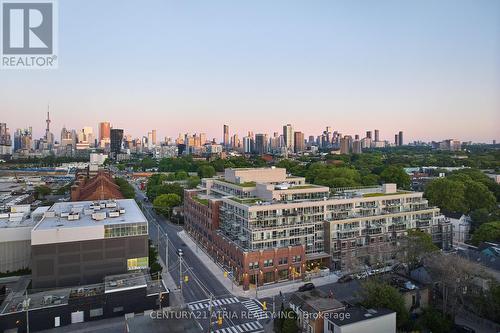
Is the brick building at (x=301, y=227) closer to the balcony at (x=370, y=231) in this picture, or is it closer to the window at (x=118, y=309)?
the balcony at (x=370, y=231)

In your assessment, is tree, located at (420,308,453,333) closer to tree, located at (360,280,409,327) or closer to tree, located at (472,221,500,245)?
tree, located at (360,280,409,327)

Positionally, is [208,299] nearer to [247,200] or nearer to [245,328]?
[245,328]

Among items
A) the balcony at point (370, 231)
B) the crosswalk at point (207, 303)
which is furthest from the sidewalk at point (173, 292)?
the balcony at point (370, 231)

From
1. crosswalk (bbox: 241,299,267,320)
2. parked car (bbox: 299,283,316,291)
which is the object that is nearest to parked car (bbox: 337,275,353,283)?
parked car (bbox: 299,283,316,291)

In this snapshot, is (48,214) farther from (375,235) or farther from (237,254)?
(375,235)

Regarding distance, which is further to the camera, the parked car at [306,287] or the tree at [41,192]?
the tree at [41,192]

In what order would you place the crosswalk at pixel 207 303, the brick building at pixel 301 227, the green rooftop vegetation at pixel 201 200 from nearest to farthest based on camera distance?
the crosswalk at pixel 207 303 < the brick building at pixel 301 227 < the green rooftop vegetation at pixel 201 200

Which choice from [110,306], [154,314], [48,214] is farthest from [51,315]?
[48,214]
